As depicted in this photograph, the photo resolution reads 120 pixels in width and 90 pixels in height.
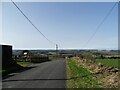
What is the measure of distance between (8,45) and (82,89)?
1278 inches

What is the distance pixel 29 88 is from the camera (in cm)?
1691

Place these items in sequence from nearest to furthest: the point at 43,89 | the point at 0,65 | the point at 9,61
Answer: the point at 43,89
the point at 0,65
the point at 9,61

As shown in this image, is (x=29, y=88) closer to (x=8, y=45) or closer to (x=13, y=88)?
(x=13, y=88)

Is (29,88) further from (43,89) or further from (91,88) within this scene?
(91,88)

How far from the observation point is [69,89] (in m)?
16.5

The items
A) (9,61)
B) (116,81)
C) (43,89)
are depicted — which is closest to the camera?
(43,89)

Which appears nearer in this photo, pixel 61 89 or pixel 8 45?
pixel 61 89

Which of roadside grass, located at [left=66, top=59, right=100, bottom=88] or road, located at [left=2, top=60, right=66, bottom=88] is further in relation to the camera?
road, located at [left=2, top=60, right=66, bottom=88]

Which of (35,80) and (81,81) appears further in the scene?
(35,80)

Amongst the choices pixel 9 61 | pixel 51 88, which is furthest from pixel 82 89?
pixel 9 61

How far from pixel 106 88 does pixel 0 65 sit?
93.6ft

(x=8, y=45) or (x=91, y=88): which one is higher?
(x=8, y=45)

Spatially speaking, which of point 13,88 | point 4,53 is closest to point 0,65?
point 4,53

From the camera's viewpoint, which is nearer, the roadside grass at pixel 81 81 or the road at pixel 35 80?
the roadside grass at pixel 81 81
